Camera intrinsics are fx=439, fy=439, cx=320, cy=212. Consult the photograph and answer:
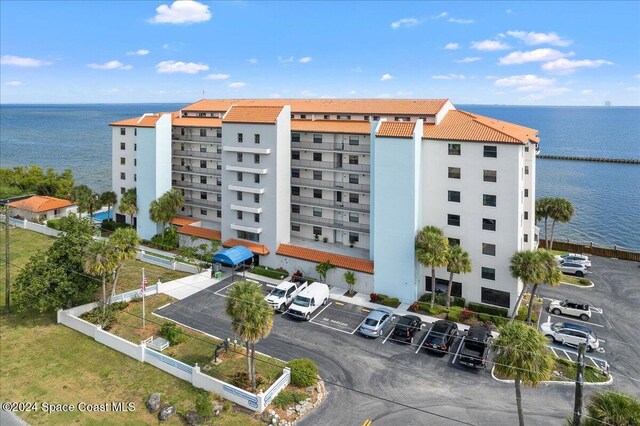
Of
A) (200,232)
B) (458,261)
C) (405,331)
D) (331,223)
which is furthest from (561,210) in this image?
(200,232)

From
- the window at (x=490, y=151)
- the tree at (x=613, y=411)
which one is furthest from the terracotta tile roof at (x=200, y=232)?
the tree at (x=613, y=411)

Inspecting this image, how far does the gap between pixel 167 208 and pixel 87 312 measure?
20409 millimetres

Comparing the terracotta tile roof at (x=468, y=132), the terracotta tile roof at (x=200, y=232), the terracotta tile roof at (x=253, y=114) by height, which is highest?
the terracotta tile roof at (x=253, y=114)

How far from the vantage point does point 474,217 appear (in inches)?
1631

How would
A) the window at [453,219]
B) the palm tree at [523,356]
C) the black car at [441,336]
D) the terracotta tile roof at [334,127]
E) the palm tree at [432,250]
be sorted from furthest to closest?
the terracotta tile roof at [334,127]
the window at [453,219]
the palm tree at [432,250]
the black car at [441,336]
the palm tree at [523,356]

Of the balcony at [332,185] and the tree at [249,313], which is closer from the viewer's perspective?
the tree at [249,313]

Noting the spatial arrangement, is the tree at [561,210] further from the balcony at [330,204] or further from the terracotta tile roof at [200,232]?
the terracotta tile roof at [200,232]

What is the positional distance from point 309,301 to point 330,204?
48.6ft

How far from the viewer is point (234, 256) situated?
48.5m

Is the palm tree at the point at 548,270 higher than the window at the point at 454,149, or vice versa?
the window at the point at 454,149

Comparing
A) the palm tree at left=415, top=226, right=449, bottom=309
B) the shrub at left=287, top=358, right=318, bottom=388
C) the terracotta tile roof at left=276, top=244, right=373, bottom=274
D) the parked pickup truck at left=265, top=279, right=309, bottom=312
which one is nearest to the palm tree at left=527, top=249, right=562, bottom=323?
the palm tree at left=415, top=226, right=449, bottom=309

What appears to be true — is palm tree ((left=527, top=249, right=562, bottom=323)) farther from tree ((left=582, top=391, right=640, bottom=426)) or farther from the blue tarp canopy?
the blue tarp canopy

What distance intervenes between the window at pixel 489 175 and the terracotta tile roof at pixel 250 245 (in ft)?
82.0

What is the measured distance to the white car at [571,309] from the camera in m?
39.4
